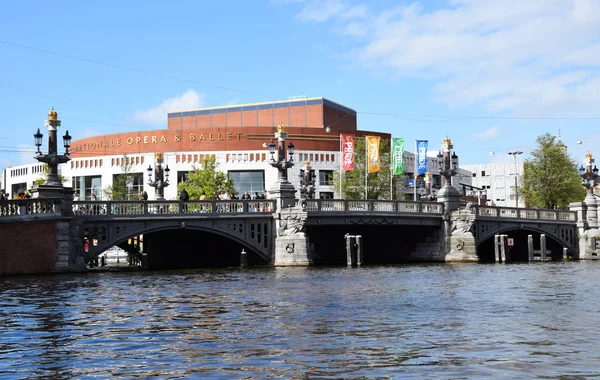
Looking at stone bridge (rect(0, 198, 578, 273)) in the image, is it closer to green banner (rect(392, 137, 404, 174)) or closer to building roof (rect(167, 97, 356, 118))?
green banner (rect(392, 137, 404, 174))

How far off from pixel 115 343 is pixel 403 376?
692cm

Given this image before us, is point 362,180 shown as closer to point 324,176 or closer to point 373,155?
point 324,176

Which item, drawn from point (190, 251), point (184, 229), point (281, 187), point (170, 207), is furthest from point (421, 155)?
point (184, 229)

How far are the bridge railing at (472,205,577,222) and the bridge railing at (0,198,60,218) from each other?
31.1m

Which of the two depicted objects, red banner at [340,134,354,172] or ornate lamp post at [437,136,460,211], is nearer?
ornate lamp post at [437,136,460,211]

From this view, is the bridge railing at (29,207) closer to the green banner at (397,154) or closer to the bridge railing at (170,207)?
the bridge railing at (170,207)

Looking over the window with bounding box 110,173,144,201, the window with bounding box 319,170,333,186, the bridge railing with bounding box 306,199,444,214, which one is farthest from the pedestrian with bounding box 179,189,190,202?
the window with bounding box 319,170,333,186

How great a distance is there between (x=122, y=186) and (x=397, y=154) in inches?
1483

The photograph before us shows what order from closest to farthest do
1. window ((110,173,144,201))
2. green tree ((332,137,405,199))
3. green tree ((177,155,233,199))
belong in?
green tree ((177,155,233,199))
green tree ((332,137,405,199))
window ((110,173,144,201))

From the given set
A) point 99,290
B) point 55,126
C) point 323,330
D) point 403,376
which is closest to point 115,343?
point 323,330

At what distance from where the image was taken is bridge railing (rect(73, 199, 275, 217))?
47.1m

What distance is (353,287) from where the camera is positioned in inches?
1296

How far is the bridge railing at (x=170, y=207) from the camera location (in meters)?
47.1

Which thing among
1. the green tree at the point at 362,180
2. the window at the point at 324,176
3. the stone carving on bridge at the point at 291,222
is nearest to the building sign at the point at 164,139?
→ the window at the point at 324,176
